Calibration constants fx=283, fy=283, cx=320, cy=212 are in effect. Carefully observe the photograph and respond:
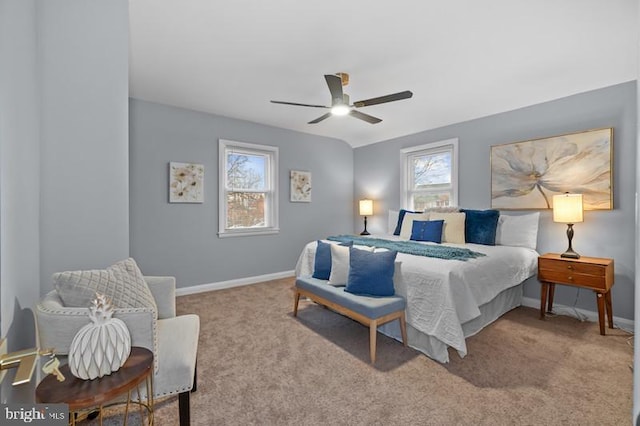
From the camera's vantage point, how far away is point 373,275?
236 cm

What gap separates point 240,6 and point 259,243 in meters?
3.26

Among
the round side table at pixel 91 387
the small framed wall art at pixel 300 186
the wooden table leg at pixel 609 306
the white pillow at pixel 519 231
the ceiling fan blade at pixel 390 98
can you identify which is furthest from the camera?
the small framed wall art at pixel 300 186

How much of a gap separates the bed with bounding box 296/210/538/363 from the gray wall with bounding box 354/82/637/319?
0.95 meters

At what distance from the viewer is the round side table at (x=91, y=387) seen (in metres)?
0.96

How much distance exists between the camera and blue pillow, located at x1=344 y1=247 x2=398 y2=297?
234 cm

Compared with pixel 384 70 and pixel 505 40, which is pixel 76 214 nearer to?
pixel 384 70

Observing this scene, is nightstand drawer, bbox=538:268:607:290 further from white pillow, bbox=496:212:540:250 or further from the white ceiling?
the white ceiling

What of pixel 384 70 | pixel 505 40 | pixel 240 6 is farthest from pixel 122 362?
pixel 505 40

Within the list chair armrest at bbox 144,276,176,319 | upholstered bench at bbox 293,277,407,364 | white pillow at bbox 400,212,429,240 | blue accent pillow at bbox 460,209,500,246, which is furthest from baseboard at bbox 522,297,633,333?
chair armrest at bbox 144,276,176,319

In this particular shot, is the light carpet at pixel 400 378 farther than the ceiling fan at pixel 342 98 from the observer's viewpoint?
No

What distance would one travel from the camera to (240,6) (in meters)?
1.93

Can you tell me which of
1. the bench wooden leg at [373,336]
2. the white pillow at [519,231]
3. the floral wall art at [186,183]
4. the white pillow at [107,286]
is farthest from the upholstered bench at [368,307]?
the floral wall art at [186,183]

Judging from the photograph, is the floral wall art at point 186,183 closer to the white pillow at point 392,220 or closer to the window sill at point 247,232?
the window sill at point 247,232

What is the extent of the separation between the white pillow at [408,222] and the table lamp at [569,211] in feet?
4.61
